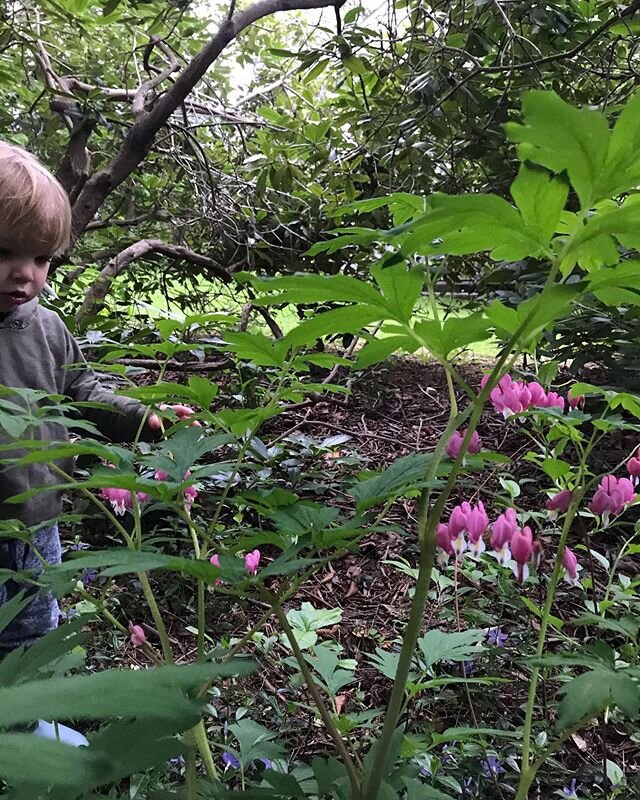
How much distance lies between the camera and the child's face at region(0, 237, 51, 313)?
1441 mm

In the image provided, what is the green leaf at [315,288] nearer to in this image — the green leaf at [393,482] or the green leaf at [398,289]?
the green leaf at [398,289]

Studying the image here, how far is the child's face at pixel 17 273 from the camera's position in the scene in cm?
144

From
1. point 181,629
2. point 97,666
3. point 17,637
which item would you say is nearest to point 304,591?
point 181,629

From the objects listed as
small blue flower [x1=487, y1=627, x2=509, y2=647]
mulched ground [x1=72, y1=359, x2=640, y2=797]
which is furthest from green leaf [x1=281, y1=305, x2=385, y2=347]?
small blue flower [x1=487, y1=627, x2=509, y2=647]

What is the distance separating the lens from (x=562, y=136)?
17.8 inches

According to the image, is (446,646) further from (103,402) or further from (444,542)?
(103,402)

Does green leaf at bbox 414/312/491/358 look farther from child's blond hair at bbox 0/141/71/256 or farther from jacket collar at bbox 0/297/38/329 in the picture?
jacket collar at bbox 0/297/38/329

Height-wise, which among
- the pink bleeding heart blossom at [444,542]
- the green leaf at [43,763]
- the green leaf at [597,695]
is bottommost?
the pink bleeding heart blossom at [444,542]

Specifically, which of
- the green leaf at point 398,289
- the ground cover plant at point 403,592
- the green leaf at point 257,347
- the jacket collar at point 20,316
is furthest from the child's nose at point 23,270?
the green leaf at point 398,289

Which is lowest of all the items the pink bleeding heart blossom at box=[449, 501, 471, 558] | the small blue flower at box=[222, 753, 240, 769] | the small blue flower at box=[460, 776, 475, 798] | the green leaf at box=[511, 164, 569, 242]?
the small blue flower at box=[222, 753, 240, 769]

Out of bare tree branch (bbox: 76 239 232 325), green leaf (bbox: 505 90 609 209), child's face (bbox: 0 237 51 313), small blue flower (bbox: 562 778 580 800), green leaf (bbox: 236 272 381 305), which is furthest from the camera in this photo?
bare tree branch (bbox: 76 239 232 325)

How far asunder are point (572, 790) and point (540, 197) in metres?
1.00

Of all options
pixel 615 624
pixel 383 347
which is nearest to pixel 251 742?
pixel 615 624

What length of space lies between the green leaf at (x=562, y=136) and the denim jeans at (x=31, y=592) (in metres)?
1.54
